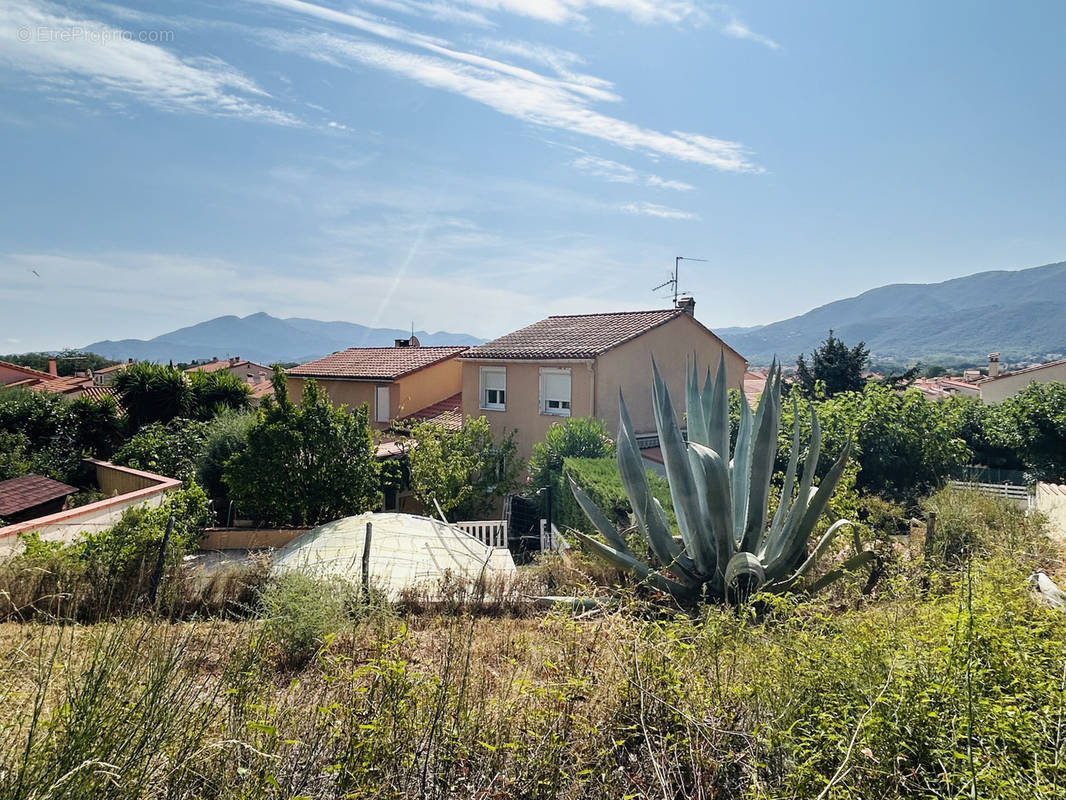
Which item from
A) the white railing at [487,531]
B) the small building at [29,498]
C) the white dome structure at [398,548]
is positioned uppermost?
the small building at [29,498]

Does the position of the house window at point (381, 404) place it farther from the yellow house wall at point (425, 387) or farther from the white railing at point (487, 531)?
the white railing at point (487, 531)

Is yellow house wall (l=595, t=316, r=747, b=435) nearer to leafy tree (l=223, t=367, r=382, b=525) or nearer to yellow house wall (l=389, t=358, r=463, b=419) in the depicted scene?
leafy tree (l=223, t=367, r=382, b=525)

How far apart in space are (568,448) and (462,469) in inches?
102

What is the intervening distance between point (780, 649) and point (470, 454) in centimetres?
1247

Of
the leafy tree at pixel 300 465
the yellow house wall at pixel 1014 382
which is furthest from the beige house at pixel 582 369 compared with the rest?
the yellow house wall at pixel 1014 382

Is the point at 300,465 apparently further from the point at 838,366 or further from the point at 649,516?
the point at 838,366

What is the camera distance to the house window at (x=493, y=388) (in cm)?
2028

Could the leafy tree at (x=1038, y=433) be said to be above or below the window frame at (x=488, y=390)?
below

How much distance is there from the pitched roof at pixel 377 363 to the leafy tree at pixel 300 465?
11.7 metres

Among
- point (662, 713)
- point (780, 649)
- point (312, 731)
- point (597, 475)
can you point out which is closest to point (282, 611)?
point (312, 731)

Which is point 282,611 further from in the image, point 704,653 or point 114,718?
point 704,653

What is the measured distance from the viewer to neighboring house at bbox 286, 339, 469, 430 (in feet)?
79.7

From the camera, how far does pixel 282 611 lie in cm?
479

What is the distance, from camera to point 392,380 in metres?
23.8
